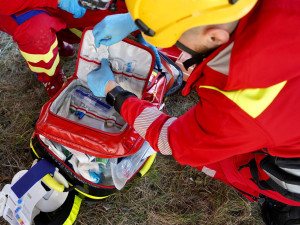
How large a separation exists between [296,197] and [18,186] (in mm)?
1434

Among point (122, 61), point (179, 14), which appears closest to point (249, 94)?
point (179, 14)

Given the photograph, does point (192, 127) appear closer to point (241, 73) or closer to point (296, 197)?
point (241, 73)

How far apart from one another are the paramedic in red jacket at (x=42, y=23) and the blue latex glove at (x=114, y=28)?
1.30ft

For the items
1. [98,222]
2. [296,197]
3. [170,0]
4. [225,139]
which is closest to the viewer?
[170,0]

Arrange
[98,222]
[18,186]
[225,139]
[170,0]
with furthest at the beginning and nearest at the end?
[98,222], [18,186], [225,139], [170,0]

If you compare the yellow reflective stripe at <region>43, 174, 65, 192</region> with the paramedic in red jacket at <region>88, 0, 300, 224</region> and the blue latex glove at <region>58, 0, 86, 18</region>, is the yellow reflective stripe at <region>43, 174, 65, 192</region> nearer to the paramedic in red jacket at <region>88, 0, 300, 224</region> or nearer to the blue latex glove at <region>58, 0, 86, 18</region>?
the paramedic in red jacket at <region>88, 0, 300, 224</region>

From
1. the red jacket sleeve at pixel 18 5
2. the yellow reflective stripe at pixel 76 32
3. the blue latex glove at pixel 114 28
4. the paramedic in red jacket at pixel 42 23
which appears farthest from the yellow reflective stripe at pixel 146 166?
the red jacket sleeve at pixel 18 5

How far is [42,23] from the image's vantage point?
1.77 m

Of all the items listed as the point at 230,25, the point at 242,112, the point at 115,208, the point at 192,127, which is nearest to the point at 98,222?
the point at 115,208

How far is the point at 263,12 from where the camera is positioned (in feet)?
3.10

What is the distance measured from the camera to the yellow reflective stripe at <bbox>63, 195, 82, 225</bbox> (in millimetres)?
1689

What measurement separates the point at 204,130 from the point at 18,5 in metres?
1.29

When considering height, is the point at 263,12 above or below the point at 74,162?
above

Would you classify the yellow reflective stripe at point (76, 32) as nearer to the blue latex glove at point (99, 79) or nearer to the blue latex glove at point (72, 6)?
the blue latex glove at point (72, 6)
